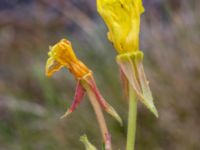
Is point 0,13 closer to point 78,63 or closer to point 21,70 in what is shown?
point 21,70

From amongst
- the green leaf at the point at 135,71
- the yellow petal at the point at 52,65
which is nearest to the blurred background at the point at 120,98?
the yellow petal at the point at 52,65

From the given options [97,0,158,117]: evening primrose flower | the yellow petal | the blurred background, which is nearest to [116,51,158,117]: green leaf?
[97,0,158,117]: evening primrose flower

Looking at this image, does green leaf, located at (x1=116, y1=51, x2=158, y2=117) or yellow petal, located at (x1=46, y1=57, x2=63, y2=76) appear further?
yellow petal, located at (x1=46, y1=57, x2=63, y2=76)

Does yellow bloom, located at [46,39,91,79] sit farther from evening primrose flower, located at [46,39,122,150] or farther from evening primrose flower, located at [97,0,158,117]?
evening primrose flower, located at [97,0,158,117]

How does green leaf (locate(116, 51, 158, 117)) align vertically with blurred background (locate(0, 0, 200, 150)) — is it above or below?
above

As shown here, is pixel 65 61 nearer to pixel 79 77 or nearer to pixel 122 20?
pixel 79 77

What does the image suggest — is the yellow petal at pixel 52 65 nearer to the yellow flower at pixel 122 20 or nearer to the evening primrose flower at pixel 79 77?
the evening primrose flower at pixel 79 77

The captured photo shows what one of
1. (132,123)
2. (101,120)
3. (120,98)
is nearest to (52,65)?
(101,120)
